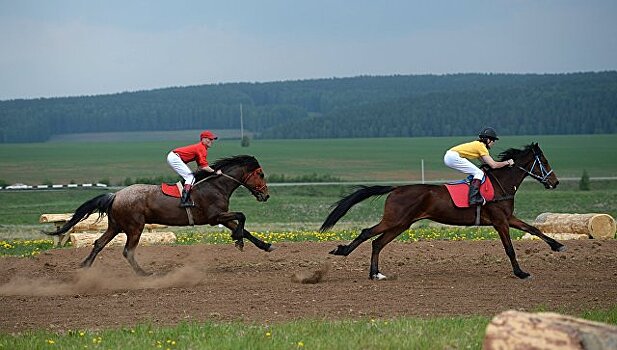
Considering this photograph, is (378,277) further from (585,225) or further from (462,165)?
(585,225)

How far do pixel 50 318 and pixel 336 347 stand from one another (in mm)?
4203

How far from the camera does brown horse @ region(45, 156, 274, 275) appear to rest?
17.2 m

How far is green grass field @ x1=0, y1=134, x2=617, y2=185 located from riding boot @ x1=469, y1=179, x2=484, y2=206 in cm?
4762

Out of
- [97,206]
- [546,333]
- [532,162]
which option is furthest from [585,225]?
[546,333]

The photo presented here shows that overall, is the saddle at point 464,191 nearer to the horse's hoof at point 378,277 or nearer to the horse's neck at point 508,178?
the horse's neck at point 508,178

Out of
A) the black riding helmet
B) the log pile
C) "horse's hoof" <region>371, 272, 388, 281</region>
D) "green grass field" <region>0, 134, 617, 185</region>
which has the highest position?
the black riding helmet

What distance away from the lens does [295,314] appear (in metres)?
12.5

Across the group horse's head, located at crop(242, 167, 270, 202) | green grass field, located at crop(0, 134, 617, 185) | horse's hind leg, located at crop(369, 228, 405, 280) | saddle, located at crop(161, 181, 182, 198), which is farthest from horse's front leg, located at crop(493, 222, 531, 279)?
green grass field, located at crop(0, 134, 617, 185)

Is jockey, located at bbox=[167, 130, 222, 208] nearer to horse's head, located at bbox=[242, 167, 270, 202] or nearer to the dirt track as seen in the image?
horse's head, located at bbox=[242, 167, 270, 202]

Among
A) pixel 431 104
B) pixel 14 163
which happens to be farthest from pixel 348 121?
pixel 14 163

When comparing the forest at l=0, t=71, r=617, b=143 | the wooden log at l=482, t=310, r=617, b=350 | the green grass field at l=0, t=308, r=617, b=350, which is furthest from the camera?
the forest at l=0, t=71, r=617, b=143

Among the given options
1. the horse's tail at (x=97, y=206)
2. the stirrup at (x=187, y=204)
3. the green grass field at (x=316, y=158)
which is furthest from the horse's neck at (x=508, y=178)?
the green grass field at (x=316, y=158)

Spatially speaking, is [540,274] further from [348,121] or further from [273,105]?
[273,105]

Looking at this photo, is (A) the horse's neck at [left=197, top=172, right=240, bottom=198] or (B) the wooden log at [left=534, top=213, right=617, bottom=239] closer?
(A) the horse's neck at [left=197, top=172, right=240, bottom=198]
